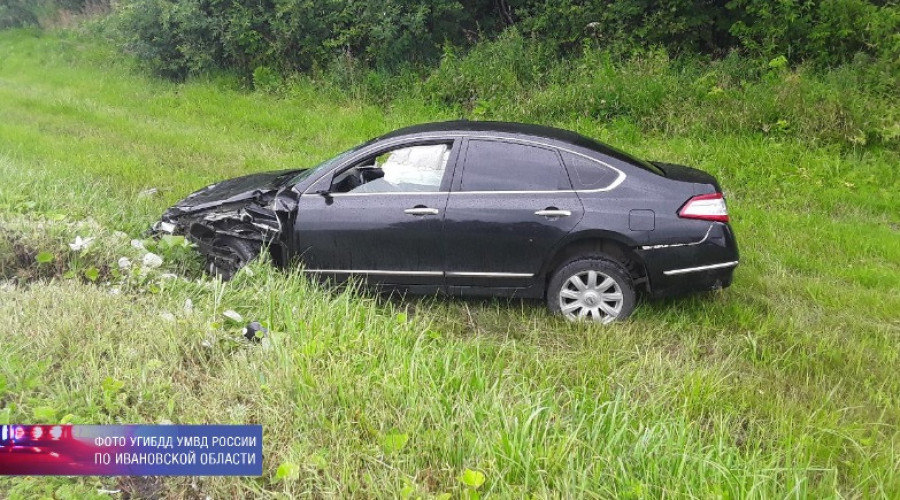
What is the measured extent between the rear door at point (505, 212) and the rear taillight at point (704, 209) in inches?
30.1

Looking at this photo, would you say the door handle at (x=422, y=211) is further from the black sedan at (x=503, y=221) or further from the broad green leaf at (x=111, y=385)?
the broad green leaf at (x=111, y=385)

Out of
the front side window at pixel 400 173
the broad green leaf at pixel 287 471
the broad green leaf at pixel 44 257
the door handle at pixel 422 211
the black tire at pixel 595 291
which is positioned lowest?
the broad green leaf at pixel 287 471

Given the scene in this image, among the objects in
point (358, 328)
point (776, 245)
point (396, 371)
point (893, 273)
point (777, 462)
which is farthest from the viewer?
point (776, 245)

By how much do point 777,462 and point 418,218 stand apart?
2.88m

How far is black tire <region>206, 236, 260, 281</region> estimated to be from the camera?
527cm

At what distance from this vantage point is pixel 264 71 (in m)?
13.2

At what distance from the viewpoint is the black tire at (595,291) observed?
4.80 meters

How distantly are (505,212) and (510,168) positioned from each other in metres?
0.36

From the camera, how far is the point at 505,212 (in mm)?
4820

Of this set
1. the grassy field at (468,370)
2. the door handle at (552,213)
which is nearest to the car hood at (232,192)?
the grassy field at (468,370)

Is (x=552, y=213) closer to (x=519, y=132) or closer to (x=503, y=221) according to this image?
(x=503, y=221)

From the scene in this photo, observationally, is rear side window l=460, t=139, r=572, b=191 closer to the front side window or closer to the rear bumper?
the front side window

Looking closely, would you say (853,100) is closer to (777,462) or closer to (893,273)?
(893,273)

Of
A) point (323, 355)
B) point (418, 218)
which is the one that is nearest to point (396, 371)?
point (323, 355)
